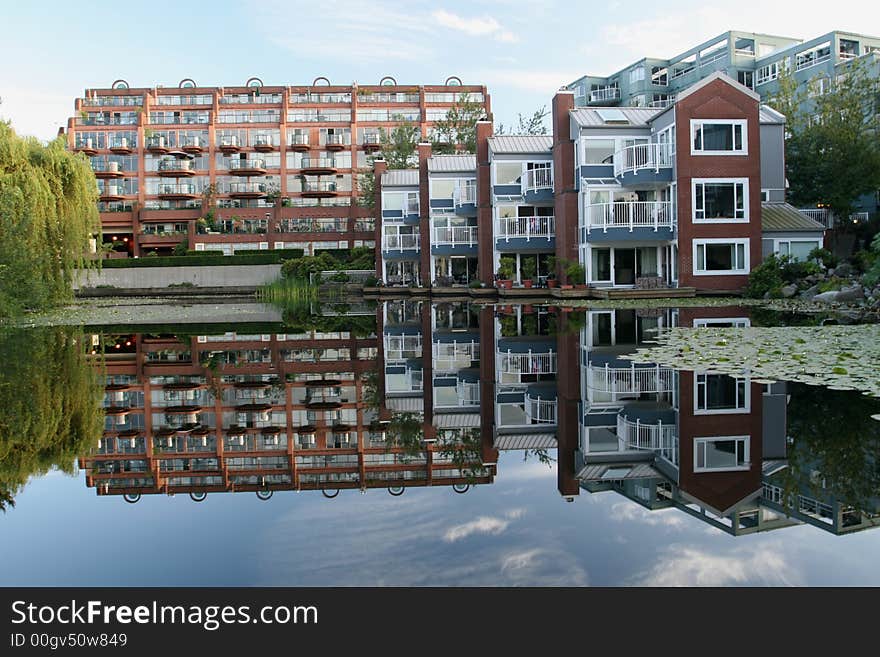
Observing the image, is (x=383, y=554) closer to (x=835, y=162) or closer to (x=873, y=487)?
(x=873, y=487)

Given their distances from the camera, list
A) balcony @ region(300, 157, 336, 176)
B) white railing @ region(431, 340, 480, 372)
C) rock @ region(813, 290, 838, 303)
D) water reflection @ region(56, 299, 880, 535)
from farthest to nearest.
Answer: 1. balcony @ region(300, 157, 336, 176)
2. rock @ region(813, 290, 838, 303)
3. white railing @ region(431, 340, 480, 372)
4. water reflection @ region(56, 299, 880, 535)

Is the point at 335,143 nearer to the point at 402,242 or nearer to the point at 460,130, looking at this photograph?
the point at 460,130

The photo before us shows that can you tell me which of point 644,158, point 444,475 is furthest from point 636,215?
point 444,475

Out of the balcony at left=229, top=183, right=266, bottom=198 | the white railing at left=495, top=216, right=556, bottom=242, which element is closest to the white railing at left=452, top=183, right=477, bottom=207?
the white railing at left=495, top=216, right=556, bottom=242

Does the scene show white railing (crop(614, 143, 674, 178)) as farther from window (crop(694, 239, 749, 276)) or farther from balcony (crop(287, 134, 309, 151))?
balcony (crop(287, 134, 309, 151))

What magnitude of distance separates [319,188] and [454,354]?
232 feet

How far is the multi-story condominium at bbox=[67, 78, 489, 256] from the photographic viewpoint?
8119cm

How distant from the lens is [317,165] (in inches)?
3287

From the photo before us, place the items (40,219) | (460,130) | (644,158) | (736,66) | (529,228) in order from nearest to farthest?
1. (40,219)
2. (644,158)
3. (529,228)
4. (736,66)
5. (460,130)

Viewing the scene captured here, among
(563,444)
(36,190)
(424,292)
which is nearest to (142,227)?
(424,292)

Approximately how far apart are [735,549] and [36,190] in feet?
91.2

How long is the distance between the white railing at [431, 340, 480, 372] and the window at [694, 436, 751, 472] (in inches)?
270

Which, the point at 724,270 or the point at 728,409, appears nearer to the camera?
the point at 728,409

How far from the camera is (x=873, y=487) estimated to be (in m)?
5.41
